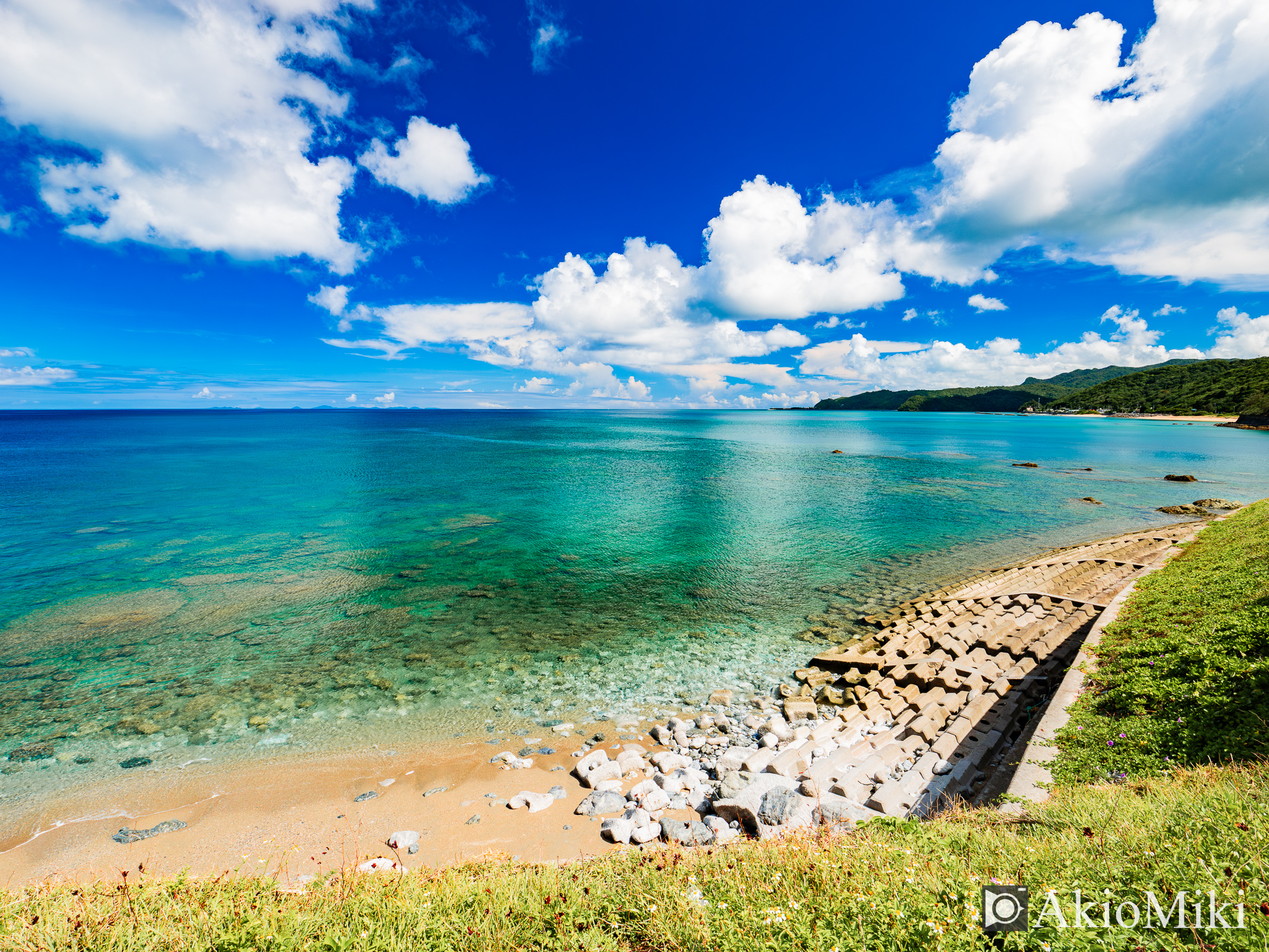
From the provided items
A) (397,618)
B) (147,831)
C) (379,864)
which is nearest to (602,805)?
(379,864)

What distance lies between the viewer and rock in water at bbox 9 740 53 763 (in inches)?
497

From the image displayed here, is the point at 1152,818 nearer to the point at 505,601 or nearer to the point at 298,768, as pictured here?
the point at 298,768

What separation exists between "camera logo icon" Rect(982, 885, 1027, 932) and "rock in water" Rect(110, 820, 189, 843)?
14577mm

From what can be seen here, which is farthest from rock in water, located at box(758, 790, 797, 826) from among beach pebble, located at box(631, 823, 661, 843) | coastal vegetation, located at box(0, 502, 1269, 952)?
beach pebble, located at box(631, 823, 661, 843)

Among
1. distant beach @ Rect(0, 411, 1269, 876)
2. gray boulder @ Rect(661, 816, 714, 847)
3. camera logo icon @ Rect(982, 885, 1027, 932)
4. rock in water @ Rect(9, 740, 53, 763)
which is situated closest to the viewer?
camera logo icon @ Rect(982, 885, 1027, 932)

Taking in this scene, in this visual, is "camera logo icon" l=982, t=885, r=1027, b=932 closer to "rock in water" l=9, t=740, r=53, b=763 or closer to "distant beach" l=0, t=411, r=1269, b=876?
"distant beach" l=0, t=411, r=1269, b=876

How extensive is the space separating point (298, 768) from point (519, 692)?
5.80 meters

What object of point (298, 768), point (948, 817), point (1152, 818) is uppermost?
point (1152, 818)

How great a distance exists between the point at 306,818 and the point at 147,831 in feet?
10.3

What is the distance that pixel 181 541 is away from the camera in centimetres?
3297

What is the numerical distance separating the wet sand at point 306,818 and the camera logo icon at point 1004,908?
6.06 meters

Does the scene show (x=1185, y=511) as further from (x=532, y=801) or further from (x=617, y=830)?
(x=532, y=801)

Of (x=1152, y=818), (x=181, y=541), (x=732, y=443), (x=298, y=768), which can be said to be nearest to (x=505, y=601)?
(x=298, y=768)

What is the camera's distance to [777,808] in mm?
9102
